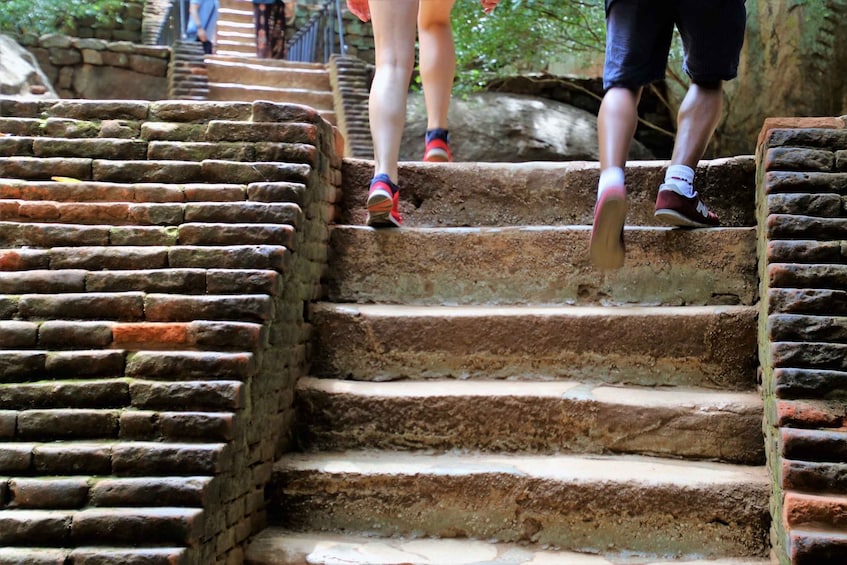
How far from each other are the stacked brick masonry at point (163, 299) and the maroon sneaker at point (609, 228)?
953mm

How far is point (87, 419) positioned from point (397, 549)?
890 mm

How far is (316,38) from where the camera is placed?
9812mm

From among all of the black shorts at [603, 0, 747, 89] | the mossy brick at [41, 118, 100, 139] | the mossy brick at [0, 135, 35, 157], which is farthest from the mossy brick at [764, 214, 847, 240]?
the mossy brick at [0, 135, 35, 157]

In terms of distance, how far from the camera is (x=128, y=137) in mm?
2539

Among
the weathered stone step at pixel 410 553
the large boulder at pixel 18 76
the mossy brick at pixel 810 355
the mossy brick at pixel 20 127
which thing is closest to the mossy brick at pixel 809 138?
the mossy brick at pixel 810 355

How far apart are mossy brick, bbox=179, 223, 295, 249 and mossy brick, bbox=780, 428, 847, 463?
1.51m

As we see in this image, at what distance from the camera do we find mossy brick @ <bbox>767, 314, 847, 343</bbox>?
2057 mm

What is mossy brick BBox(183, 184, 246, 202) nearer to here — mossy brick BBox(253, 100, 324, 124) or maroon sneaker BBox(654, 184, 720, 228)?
mossy brick BBox(253, 100, 324, 124)

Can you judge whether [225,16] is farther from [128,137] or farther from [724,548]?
[724,548]

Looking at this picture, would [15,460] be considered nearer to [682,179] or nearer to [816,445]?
[816,445]

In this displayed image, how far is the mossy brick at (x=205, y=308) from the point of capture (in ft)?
6.90

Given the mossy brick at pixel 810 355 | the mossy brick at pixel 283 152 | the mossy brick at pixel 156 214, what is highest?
the mossy brick at pixel 283 152

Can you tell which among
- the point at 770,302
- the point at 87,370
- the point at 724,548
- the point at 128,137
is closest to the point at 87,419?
the point at 87,370

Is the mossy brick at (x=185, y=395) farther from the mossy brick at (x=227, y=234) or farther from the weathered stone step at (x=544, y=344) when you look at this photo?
the weathered stone step at (x=544, y=344)
